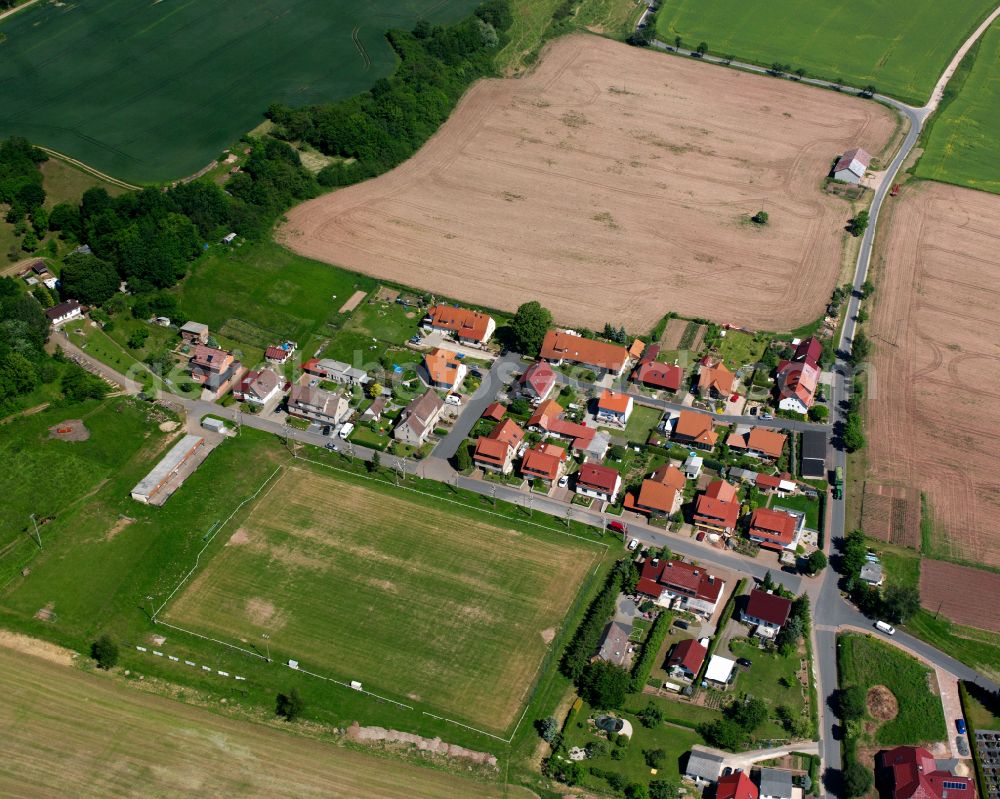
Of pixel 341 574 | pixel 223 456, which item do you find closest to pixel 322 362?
pixel 223 456

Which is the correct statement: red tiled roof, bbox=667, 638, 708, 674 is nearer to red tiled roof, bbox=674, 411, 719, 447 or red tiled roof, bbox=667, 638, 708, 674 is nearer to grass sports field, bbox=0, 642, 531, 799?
grass sports field, bbox=0, 642, 531, 799

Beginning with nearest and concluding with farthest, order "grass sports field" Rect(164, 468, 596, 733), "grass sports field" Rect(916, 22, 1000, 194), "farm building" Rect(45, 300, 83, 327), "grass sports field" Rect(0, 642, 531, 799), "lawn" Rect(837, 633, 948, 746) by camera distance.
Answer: "grass sports field" Rect(0, 642, 531, 799) → "lawn" Rect(837, 633, 948, 746) → "grass sports field" Rect(164, 468, 596, 733) → "farm building" Rect(45, 300, 83, 327) → "grass sports field" Rect(916, 22, 1000, 194)

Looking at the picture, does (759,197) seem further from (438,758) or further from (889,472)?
(438,758)

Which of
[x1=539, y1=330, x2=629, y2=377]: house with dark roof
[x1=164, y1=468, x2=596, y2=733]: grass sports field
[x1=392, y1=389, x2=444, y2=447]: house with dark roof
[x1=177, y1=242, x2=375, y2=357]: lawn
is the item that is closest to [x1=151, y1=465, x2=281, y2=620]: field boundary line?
[x1=164, y1=468, x2=596, y2=733]: grass sports field

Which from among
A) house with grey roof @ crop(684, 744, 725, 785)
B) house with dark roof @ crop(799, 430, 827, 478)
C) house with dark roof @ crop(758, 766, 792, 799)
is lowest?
house with grey roof @ crop(684, 744, 725, 785)

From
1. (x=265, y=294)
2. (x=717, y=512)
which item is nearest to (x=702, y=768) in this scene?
(x=717, y=512)
